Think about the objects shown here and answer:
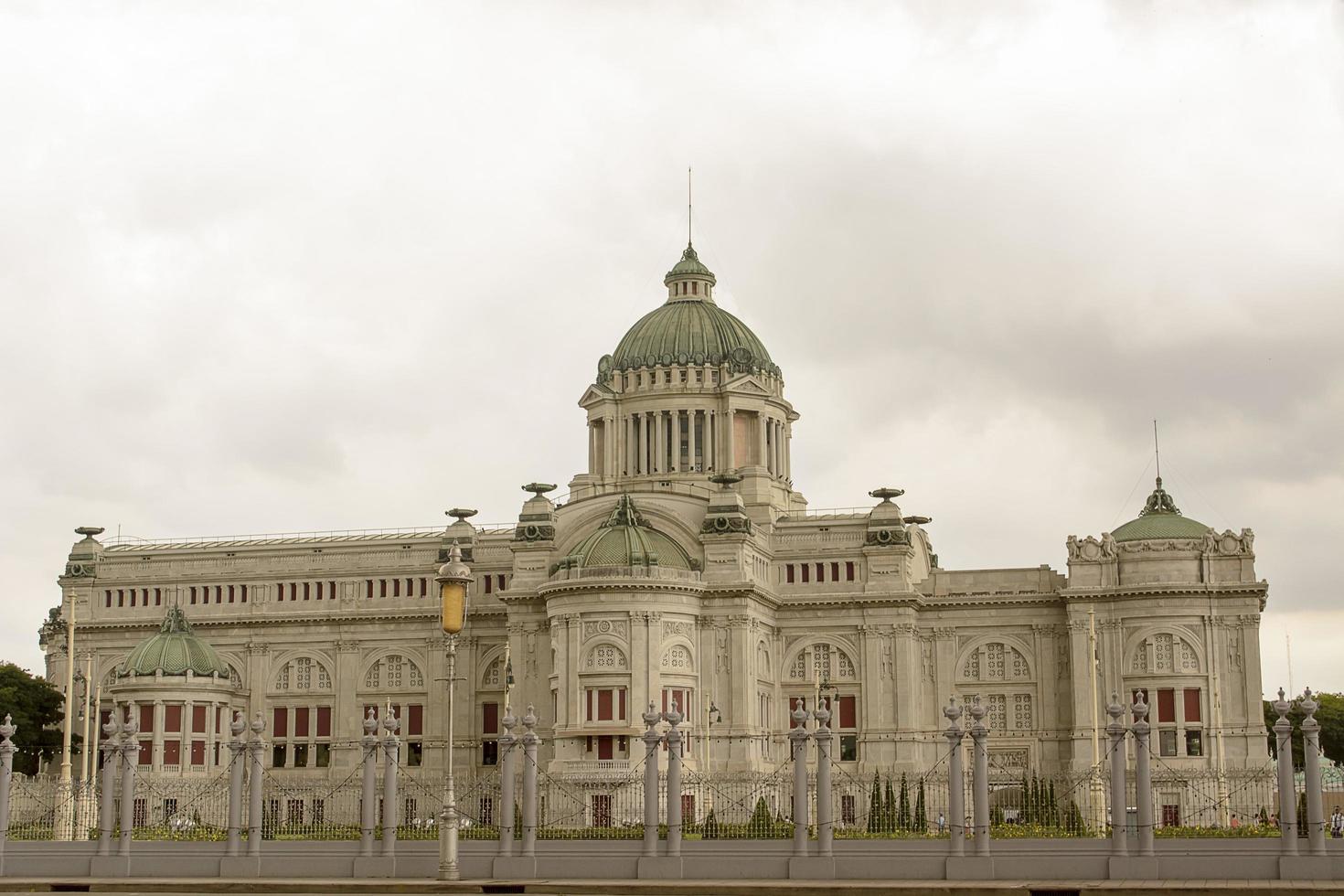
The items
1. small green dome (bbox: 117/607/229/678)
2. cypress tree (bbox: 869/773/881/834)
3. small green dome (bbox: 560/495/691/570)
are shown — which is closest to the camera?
cypress tree (bbox: 869/773/881/834)

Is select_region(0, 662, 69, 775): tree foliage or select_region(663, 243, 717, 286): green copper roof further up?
select_region(663, 243, 717, 286): green copper roof

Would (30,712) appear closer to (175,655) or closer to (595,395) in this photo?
(175,655)

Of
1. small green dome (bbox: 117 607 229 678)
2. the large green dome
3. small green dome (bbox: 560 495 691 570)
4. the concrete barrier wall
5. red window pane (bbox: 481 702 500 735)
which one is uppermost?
the large green dome

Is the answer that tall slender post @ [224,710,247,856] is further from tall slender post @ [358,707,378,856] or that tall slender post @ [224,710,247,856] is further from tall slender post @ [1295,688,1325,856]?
tall slender post @ [1295,688,1325,856]

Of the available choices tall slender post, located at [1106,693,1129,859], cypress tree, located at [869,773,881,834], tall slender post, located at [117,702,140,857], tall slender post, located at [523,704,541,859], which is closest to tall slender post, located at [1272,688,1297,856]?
tall slender post, located at [1106,693,1129,859]

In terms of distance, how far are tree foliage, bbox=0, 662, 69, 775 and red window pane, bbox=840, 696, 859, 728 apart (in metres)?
47.1

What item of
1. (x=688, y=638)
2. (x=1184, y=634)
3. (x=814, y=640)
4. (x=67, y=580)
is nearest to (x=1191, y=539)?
(x=1184, y=634)

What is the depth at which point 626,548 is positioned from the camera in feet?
350

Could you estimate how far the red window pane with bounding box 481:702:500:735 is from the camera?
118 meters

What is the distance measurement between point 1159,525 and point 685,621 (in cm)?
2835

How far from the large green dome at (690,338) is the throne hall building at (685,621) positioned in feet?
0.68

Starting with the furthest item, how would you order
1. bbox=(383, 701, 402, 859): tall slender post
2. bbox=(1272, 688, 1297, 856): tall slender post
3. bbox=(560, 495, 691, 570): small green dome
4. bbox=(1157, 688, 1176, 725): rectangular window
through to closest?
bbox=(1157, 688, 1176, 725): rectangular window → bbox=(560, 495, 691, 570): small green dome → bbox=(383, 701, 402, 859): tall slender post → bbox=(1272, 688, 1297, 856): tall slender post

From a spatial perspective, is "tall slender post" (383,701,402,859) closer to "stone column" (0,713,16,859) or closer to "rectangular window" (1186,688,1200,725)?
"stone column" (0,713,16,859)

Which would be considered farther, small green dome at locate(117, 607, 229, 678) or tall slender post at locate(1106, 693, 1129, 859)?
small green dome at locate(117, 607, 229, 678)
